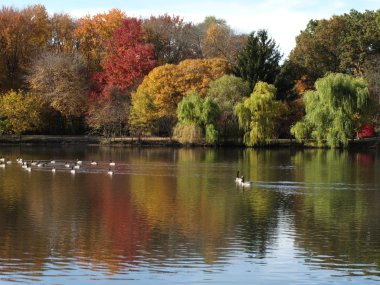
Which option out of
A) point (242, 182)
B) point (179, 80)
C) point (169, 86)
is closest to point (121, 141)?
point (169, 86)

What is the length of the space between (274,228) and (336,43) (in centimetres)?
6280

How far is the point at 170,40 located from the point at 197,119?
21844 mm

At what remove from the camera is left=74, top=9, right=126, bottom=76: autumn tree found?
296ft

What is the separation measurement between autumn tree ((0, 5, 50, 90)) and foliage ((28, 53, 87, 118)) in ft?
12.5

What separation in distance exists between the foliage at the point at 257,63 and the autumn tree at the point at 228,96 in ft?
6.92

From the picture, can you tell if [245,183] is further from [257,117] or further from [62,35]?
[62,35]

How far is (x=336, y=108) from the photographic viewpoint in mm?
70500

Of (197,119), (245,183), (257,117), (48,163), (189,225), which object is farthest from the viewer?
(197,119)

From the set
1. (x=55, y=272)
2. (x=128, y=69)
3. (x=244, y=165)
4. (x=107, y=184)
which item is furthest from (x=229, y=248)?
(x=128, y=69)

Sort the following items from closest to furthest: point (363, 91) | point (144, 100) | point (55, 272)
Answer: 1. point (55, 272)
2. point (363, 91)
3. point (144, 100)

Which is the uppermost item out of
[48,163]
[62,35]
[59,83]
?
[62,35]

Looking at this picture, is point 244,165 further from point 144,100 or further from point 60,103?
point 60,103

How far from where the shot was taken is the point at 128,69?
83.4 meters

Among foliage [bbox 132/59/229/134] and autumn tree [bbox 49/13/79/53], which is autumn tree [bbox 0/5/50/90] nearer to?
autumn tree [bbox 49/13/79/53]
